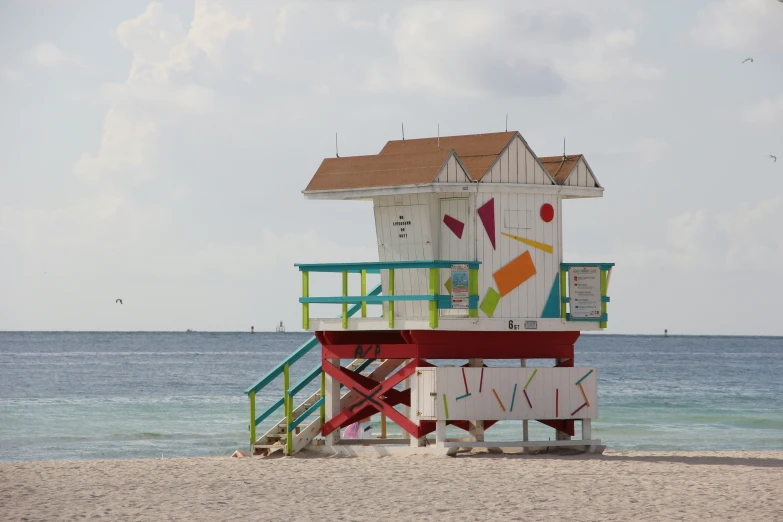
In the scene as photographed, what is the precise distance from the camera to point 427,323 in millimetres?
15633

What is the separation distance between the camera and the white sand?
455 inches

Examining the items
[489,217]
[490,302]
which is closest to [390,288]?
[490,302]

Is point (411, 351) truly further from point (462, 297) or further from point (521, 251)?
point (521, 251)

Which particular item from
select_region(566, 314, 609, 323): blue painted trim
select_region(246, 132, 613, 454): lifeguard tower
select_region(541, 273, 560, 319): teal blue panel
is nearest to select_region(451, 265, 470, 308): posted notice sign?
select_region(246, 132, 613, 454): lifeguard tower

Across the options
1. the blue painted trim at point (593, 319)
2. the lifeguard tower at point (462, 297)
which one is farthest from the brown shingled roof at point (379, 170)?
the blue painted trim at point (593, 319)

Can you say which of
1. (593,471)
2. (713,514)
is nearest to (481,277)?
(593,471)

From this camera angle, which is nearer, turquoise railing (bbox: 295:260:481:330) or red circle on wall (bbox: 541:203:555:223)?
turquoise railing (bbox: 295:260:481:330)

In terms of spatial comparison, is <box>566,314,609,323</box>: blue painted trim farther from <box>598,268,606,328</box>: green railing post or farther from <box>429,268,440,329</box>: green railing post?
<box>429,268,440,329</box>: green railing post

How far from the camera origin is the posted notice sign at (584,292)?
16547 millimetres

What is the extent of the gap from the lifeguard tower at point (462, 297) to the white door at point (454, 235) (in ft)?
0.06

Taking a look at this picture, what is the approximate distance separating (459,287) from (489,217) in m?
1.07

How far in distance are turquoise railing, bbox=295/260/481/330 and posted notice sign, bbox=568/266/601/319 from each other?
1531 millimetres

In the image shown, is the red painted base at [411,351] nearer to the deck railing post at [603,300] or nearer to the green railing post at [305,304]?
the green railing post at [305,304]

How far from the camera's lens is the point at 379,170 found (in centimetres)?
1669
